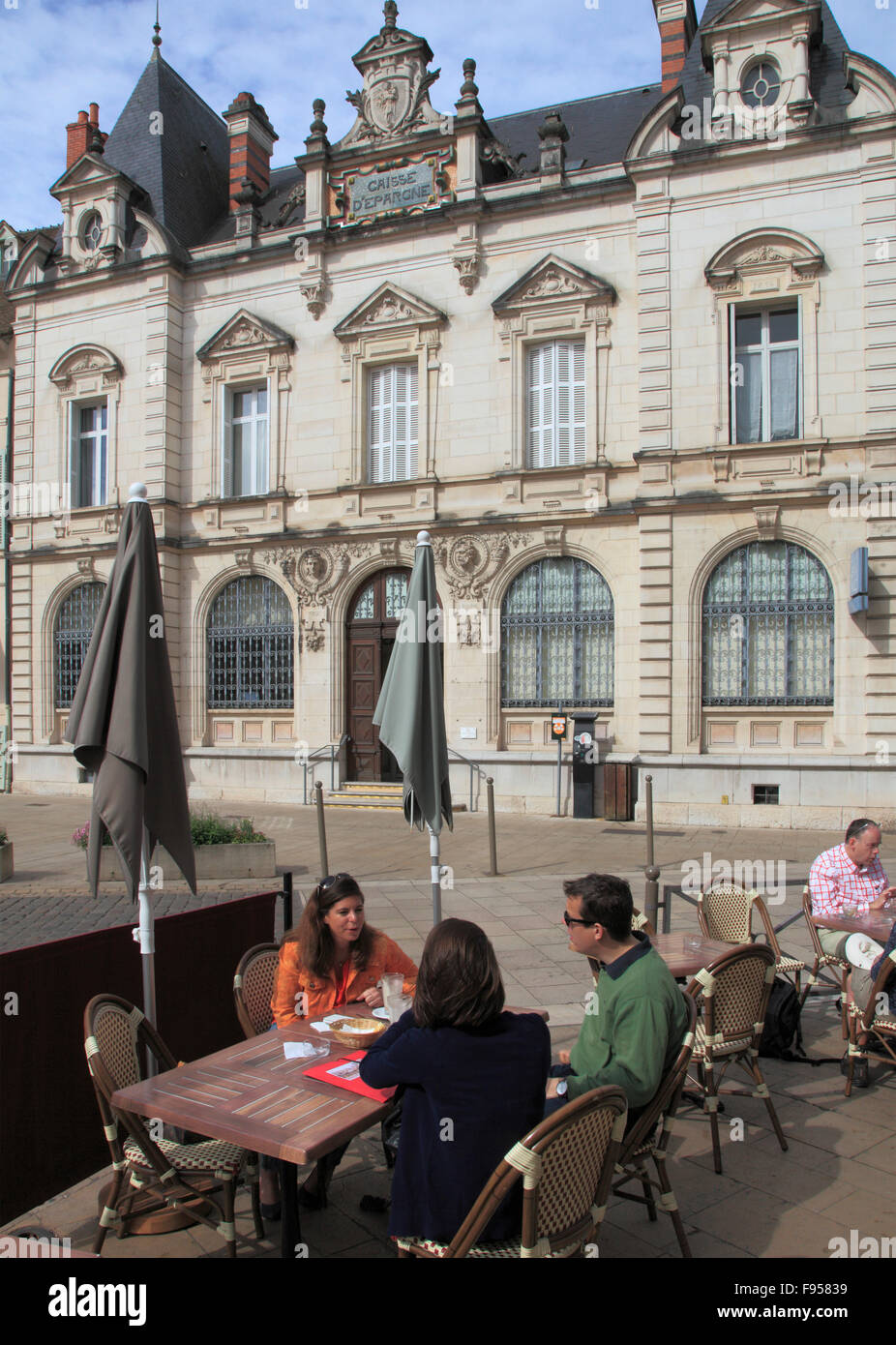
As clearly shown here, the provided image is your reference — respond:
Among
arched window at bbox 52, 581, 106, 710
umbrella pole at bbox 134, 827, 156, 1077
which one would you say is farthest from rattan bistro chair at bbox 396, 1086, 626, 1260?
arched window at bbox 52, 581, 106, 710

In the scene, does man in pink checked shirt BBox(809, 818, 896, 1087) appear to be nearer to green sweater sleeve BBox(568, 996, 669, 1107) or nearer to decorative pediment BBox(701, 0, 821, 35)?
green sweater sleeve BBox(568, 996, 669, 1107)

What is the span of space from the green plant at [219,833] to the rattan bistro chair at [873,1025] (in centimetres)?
698

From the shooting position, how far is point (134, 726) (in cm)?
426

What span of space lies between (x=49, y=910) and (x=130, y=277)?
15.9 meters

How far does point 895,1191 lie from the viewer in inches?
160

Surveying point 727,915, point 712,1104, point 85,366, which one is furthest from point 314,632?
point 712,1104

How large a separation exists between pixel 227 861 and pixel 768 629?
375 inches

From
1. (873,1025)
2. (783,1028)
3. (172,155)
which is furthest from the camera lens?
(172,155)

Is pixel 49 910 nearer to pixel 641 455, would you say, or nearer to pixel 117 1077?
pixel 117 1077

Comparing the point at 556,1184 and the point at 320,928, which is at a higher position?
the point at 320,928

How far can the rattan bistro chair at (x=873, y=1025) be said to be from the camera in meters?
5.07

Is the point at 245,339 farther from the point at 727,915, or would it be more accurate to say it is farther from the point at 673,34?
the point at 727,915

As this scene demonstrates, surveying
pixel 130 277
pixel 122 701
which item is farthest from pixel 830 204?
pixel 122 701

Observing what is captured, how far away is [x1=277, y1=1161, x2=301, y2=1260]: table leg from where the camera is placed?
326cm
